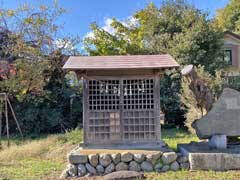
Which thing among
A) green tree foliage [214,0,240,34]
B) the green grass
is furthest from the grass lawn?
green tree foliage [214,0,240,34]

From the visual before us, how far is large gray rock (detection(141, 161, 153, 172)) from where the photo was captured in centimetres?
674

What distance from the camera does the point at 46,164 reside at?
25.0ft

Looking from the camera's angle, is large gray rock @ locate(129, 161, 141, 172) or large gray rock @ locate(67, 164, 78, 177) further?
large gray rock @ locate(129, 161, 141, 172)

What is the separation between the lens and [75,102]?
1434 centimetres

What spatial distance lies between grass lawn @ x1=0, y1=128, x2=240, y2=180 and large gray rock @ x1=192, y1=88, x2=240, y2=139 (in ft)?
4.43

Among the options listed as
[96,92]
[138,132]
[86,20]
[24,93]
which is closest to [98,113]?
[96,92]

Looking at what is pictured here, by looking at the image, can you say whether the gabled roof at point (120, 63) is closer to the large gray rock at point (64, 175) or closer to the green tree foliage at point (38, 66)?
the large gray rock at point (64, 175)

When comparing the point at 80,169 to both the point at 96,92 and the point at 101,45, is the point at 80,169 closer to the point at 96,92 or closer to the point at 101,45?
the point at 96,92

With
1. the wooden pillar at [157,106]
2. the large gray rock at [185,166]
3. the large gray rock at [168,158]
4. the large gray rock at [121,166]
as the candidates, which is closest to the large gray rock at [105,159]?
the large gray rock at [121,166]

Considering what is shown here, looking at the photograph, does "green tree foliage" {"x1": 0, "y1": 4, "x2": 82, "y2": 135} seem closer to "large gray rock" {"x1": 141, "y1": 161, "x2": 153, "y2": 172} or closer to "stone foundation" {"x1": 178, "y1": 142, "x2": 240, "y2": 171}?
"large gray rock" {"x1": 141, "y1": 161, "x2": 153, "y2": 172}

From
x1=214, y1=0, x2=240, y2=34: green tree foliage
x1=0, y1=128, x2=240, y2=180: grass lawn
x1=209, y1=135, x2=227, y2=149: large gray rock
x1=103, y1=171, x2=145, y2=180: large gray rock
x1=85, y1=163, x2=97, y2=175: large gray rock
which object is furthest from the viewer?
x1=214, y1=0, x2=240, y2=34: green tree foliage

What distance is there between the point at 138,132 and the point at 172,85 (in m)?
7.08

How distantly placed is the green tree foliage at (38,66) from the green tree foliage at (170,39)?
7.12 ft

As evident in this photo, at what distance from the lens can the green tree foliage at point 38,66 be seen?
1309 cm
